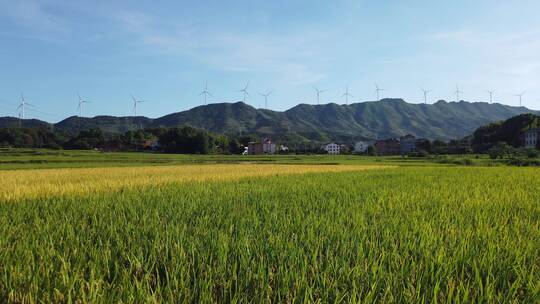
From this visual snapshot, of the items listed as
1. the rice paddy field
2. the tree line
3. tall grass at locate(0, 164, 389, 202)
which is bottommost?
tall grass at locate(0, 164, 389, 202)

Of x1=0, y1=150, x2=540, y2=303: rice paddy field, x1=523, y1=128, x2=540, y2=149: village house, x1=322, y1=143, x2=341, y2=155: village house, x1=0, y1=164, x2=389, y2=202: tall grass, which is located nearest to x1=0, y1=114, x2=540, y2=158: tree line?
x1=523, y1=128, x2=540, y2=149: village house

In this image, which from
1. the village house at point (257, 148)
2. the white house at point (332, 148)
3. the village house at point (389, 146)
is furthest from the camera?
the white house at point (332, 148)

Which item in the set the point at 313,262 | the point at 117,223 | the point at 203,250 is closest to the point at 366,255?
the point at 313,262

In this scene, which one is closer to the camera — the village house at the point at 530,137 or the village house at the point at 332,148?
the village house at the point at 530,137

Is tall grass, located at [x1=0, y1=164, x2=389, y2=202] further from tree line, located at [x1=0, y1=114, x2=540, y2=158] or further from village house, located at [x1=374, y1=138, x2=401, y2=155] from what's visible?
village house, located at [x1=374, y1=138, x2=401, y2=155]

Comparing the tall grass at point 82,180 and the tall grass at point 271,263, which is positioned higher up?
the tall grass at point 271,263

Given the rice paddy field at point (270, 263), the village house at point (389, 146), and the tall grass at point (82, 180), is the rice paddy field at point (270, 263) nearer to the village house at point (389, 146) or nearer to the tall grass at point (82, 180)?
the tall grass at point (82, 180)

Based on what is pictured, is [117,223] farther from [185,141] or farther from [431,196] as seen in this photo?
[185,141]

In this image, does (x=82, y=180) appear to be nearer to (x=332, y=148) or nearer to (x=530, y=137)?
(x=530, y=137)

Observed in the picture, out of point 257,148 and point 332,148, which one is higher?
point 257,148

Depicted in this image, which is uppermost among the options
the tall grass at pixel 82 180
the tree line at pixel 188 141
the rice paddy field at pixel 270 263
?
the tree line at pixel 188 141

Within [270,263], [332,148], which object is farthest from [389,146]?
[270,263]

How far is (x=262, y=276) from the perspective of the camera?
2.93m

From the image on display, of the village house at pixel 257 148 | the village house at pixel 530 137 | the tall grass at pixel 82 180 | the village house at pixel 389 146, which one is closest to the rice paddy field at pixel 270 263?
the tall grass at pixel 82 180
